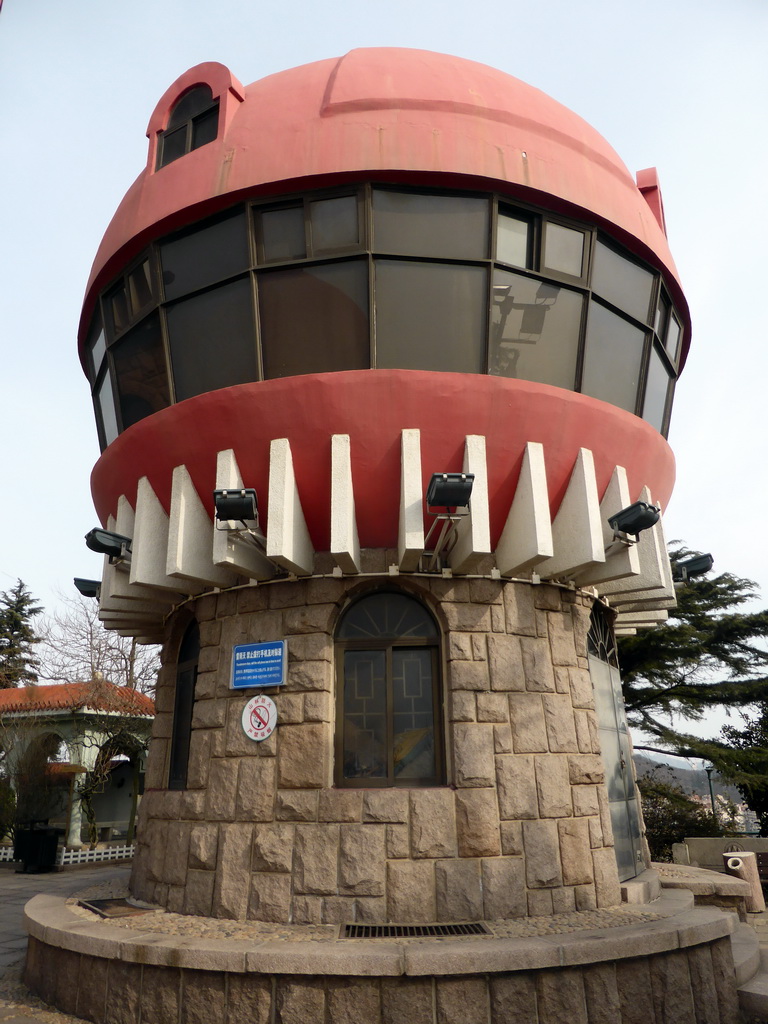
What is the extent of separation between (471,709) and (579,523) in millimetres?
2187

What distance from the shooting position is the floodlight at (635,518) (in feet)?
23.5

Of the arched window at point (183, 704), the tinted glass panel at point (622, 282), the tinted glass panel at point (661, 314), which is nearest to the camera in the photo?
the tinted glass panel at point (622, 282)

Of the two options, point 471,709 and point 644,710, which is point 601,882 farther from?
point 644,710

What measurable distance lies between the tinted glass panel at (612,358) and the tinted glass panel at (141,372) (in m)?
4.81

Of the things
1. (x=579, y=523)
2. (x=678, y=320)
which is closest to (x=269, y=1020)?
(x=579, y=523)

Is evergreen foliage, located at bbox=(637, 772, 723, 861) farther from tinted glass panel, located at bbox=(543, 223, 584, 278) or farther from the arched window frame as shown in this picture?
the arched window frame

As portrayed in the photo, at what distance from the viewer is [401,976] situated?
5.37 m

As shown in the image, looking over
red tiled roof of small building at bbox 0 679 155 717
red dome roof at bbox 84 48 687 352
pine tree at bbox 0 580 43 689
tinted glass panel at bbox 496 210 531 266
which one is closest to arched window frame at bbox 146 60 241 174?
red dome roof at bbox 84 48 687 352

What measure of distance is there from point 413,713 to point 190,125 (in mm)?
7515

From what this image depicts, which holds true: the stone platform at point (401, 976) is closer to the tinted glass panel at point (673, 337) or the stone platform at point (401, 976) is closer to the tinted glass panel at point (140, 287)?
the tinted glass panel at point (140, 287)

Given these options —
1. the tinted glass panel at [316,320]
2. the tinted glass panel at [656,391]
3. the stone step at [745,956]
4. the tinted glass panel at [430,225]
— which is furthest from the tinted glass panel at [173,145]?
the stone step at [745,956]

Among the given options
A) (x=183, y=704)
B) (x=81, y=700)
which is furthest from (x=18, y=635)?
(x=183, y=704)

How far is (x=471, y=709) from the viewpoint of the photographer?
708 centimetres

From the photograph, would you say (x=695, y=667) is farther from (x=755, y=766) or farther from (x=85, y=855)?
(x=85, y=855)
